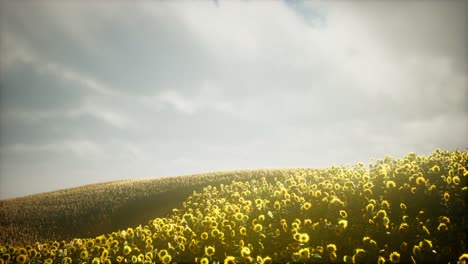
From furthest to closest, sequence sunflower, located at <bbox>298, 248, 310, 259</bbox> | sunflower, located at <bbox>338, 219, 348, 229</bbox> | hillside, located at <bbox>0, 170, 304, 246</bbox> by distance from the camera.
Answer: hillside, located at <bbox>0, 170, 304, 246</bbox>, sunflower, located at <bbox>338, 219, 348, 229</bbox>, sunflower, located at <bbox>298, 248, 310, 259</bbox>

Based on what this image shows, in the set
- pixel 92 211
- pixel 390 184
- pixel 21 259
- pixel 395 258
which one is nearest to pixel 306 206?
pixel 390 184

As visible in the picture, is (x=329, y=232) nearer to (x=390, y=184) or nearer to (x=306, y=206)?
(x=306, y=206)


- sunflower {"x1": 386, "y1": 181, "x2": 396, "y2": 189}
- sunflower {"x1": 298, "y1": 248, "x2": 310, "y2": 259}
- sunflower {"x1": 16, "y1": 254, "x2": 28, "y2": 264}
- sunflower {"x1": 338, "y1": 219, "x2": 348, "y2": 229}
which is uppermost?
sunflower {"x1": 386, "y1": 181, "x2": 396, "y2": 189}

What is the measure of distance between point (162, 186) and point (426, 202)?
1006 inches

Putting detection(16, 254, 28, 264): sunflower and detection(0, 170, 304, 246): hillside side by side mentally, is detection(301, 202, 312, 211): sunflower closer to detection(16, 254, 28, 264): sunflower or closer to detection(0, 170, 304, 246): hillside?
A: detection(16, 254, 28, 264): sunflower

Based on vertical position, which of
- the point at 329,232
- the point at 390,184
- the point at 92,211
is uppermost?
the point at 390,184

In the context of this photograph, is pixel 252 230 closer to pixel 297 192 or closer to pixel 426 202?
pixel 297 192

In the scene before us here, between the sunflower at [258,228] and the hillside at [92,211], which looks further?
the hillside at [92,211]

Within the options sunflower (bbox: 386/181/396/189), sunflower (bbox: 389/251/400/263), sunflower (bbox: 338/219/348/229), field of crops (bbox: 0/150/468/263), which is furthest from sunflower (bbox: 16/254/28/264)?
sunflower (bbox: 386/181/396/189)

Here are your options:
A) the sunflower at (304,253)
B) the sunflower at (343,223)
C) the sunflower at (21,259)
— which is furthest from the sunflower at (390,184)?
the sunflower at (21,259)

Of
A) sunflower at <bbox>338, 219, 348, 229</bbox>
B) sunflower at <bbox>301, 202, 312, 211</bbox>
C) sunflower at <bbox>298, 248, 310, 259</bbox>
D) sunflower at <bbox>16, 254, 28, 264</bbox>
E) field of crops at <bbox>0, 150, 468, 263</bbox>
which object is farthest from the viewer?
sunflower at <bbox>301, 202, 312, 211</bbox>

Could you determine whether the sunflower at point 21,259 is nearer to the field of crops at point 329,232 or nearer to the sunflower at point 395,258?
the field of crops at point 329,232

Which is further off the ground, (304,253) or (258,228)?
(258,228)

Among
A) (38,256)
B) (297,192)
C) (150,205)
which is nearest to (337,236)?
(297,192)
